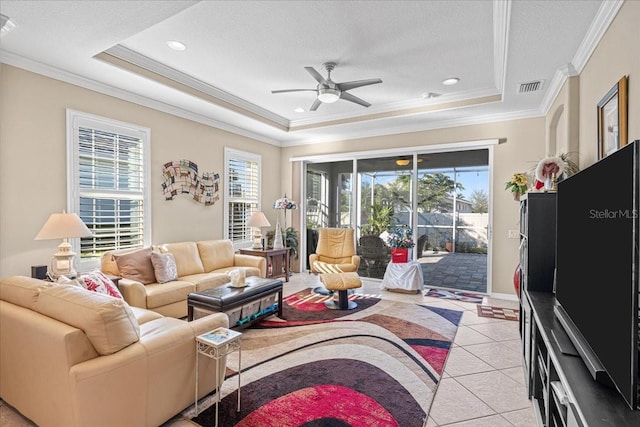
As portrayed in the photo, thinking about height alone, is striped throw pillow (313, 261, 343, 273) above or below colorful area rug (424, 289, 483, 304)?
above

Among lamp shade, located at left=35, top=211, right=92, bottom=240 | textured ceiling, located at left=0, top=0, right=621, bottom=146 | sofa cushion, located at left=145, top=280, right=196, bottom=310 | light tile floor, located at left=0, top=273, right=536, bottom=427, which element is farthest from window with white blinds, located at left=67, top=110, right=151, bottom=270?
light tile floor, located at left=0, top=273, right=536, bottom=427

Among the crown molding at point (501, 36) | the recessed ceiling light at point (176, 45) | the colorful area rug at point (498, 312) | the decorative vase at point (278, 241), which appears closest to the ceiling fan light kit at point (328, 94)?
the recessed ceiling light at point (176, 45)

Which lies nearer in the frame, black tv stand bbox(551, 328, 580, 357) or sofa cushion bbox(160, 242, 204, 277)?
black tv stand bbox(551, 328, 580, 357)

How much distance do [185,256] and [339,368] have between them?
2.78m

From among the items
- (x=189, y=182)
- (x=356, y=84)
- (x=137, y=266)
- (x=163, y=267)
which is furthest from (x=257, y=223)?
(x=356, y=84)

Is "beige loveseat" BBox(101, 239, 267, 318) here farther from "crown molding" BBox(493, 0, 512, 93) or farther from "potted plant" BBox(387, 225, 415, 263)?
"crown molding" BBox(493, 0, 512, 93)

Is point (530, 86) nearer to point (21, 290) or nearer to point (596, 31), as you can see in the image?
point (596, 31)

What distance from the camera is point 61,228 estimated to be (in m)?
2.97

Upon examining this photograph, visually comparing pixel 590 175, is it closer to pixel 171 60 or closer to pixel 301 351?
pixel 301 351

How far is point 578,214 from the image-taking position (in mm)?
1599

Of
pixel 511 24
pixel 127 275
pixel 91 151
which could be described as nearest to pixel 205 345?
pixel 127 275

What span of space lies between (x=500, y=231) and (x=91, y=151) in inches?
227

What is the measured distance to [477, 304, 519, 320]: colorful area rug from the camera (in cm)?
411

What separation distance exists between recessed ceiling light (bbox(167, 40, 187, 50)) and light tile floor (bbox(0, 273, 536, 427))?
3.30m
